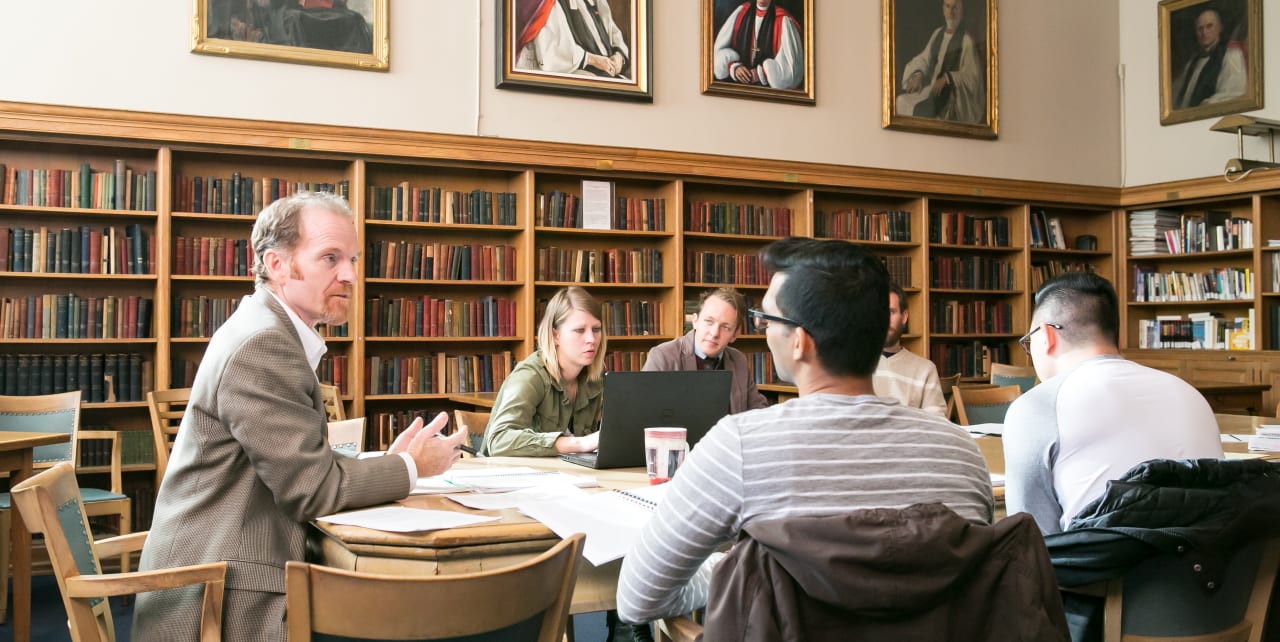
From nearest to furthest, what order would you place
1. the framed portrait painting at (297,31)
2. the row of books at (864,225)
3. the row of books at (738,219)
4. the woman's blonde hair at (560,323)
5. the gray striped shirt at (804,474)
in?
the gray striped shirt at (804,474) < the woman's blonde hair at (560,323) < the framed portrait painting at (297,31) < the row of books at (738,219) < the row of books at (864,225)

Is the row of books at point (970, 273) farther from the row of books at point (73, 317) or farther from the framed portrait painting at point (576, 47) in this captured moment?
the row of books at point (73, 317)

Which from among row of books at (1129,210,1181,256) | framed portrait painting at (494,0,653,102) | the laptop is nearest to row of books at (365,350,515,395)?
framed portrait painting at (494,0,653,102)

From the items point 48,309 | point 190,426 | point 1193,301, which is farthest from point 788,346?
point 1193,301

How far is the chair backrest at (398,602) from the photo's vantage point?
4.27ft

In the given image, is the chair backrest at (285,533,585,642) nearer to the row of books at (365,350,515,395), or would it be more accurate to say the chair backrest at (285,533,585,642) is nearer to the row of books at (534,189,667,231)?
the row of books at (365,350,515,395)

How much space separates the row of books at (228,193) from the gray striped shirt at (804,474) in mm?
4693

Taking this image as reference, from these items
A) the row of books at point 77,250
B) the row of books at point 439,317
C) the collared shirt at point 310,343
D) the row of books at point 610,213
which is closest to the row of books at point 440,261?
the row of books at point 439,317

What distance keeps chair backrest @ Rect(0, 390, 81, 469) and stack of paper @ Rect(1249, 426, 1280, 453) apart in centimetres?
467

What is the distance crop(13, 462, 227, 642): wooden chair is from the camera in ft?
5.66

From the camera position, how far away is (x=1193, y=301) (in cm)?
797

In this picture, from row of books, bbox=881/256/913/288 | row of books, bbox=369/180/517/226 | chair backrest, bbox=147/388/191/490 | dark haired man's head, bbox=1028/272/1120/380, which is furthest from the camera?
row of books, bbox=881/256/913/288

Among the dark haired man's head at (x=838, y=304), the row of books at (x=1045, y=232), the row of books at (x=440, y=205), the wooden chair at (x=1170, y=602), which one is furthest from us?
the row of books at (x=1045, y=232)

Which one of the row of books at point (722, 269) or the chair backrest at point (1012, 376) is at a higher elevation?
the row of books at point (722, 269)

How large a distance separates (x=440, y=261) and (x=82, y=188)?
6.45 feet
